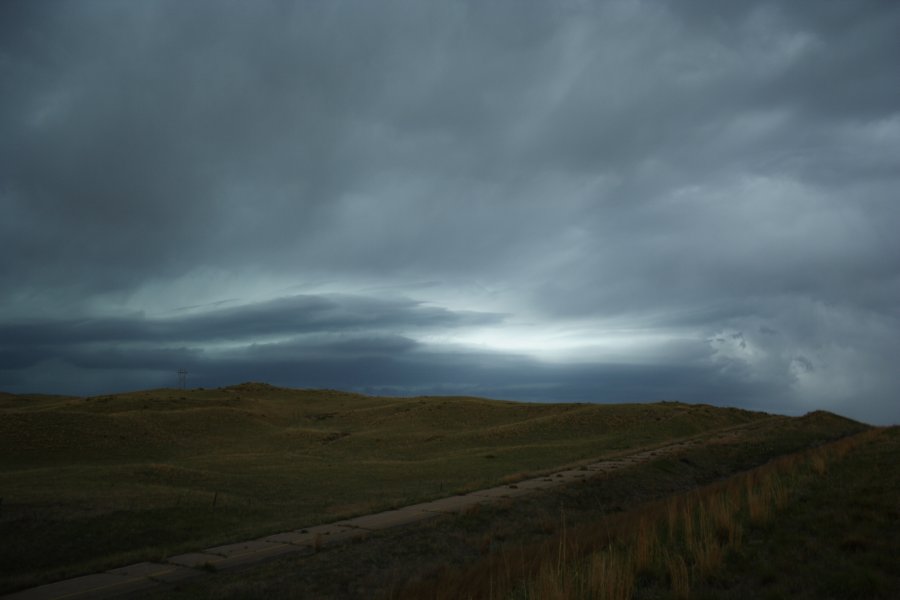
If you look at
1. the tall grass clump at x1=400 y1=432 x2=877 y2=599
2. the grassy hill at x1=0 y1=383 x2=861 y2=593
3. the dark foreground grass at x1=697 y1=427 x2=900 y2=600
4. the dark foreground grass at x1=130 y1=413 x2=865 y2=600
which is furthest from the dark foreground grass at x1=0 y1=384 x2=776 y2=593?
the dark foreground grass at x1=697 y1=427 x2=900 y2=600

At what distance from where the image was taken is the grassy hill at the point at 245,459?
17578 millimetres

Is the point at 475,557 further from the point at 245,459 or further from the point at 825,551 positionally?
the point at 245,459

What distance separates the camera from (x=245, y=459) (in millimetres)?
38781

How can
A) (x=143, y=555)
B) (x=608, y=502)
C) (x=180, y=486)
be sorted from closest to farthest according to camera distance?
(x=143, y=555) < (x=608, y=502) < (x=180, y=486)

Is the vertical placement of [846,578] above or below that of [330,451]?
above

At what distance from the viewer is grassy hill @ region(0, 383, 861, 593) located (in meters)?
17.6

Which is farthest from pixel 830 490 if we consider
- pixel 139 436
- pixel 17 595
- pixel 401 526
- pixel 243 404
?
pixel 243 404

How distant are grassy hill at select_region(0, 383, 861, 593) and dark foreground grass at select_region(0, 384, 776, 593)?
0.32 feet

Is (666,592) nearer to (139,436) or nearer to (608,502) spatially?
(608,502)

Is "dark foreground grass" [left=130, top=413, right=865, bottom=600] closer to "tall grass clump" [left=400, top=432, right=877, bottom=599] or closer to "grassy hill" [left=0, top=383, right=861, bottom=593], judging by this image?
"tall grass clump" [left=400, top=432, right=877, bottom=599]

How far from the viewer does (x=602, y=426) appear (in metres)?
53.3

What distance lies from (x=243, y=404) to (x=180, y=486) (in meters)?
48.2

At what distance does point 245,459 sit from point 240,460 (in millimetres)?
476

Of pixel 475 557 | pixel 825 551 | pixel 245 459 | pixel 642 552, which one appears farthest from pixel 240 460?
pixel 825 551
